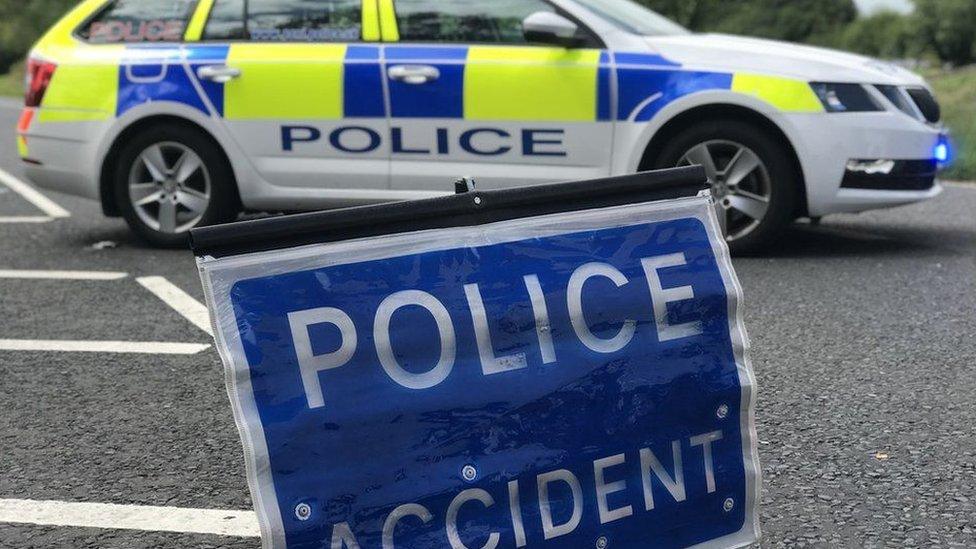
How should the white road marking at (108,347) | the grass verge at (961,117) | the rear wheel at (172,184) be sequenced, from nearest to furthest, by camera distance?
the white road marking at (108,347)
the rear wheel at (172,184)
the grass verge at (961,117)

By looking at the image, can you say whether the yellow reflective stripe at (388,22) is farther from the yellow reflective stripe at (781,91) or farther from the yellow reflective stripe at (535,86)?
the yellow reflective stripe at (781,91)

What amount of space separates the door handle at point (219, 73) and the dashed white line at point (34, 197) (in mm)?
2504

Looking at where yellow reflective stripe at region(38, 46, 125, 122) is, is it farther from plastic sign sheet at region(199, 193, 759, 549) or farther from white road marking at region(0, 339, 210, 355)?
plastic sign sheet at region(199, 193, 759, 549)

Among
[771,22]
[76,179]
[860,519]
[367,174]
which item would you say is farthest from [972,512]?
[771,22]

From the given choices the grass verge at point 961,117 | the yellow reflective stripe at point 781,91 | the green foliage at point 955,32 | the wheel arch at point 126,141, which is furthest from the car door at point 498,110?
the green foliage at point 955,32

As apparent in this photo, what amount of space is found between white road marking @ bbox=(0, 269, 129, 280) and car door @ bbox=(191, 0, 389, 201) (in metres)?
0.94

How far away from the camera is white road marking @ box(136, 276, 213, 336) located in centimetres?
556

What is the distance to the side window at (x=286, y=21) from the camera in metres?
7.04

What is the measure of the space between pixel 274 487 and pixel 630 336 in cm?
71

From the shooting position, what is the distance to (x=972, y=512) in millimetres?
3207

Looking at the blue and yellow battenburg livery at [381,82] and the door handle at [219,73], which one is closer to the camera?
the blue and yellow battenburg livery at [381,82]

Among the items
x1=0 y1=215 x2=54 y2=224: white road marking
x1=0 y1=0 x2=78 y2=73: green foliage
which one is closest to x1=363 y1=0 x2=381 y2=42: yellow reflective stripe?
x1=0 y1=215 x2=54 y2=224: white road marking

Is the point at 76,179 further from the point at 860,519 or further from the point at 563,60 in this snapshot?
the point at 860,519

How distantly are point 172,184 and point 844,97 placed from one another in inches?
136
